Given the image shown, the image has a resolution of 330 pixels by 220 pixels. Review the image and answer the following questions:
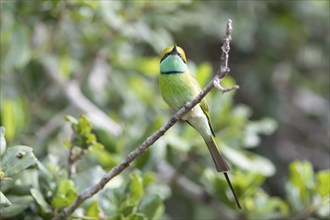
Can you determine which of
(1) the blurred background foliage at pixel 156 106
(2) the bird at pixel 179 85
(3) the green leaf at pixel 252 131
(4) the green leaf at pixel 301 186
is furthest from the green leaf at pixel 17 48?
(4) the green leaf at pixel 301 186

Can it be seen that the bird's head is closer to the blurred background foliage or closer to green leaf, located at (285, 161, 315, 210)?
the blurred background foliage

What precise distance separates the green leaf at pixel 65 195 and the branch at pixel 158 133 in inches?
0.8

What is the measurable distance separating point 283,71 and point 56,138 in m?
1.74

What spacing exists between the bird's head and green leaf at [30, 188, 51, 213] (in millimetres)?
468

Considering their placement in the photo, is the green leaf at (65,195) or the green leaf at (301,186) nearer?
the green leaf at (65,195)

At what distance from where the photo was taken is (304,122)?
12.8 ft

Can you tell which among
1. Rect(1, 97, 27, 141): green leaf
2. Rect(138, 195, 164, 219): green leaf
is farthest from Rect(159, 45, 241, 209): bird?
Rect(1, 97, 27, 141): green leaf

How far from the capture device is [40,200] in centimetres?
160

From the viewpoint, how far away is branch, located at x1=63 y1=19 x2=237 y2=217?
1304mm

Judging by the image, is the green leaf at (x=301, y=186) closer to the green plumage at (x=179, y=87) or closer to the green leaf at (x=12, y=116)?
the green plumage at (x=179, y=87)

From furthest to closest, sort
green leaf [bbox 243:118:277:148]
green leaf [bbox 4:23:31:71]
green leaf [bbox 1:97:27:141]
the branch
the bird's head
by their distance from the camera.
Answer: green leaf [bbox 243:118:277:148], green leaf [bbox 4:23:31:71], green leaf [bbox 1:97:27:141], the bird's head, the branch

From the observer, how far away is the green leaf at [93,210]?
1623mm

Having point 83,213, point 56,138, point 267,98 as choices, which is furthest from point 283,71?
point 83,213

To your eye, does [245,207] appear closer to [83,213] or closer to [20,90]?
[83,213]
